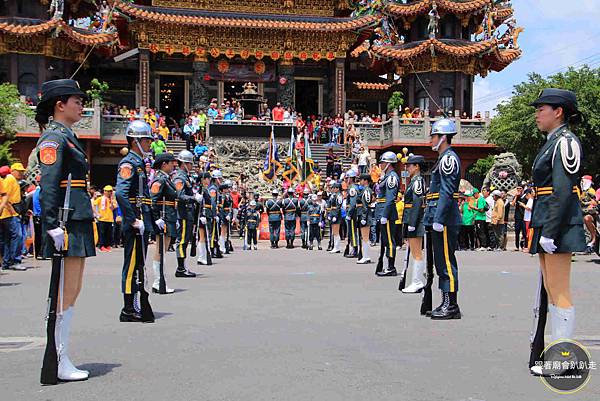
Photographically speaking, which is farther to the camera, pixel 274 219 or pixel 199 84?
pixel 199 84

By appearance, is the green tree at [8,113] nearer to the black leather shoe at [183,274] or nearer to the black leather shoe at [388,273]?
the black leather shoe at [183,274]

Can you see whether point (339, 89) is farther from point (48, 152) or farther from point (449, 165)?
point (48, 152)

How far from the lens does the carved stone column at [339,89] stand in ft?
125

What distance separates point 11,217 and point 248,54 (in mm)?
24893

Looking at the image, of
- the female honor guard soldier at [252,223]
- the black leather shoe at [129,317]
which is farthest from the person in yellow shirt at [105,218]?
the black leather shoe at [129,317]

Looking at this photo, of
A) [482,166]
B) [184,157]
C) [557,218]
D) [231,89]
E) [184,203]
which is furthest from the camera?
[231,89]

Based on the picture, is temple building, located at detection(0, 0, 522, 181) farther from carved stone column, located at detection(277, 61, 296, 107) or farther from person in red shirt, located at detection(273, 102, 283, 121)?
person in red shirt, located at detection(273, 102, 283, 121)

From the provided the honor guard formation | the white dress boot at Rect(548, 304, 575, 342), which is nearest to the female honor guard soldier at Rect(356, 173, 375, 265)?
the honor guard formation

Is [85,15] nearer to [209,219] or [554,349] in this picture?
[209,219]

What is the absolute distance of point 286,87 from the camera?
1526 inches

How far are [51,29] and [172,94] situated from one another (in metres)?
8.35

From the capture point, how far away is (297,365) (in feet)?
20.8

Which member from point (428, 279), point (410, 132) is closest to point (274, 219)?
point (410, 132)

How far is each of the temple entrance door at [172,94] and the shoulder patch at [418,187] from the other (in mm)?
29312
